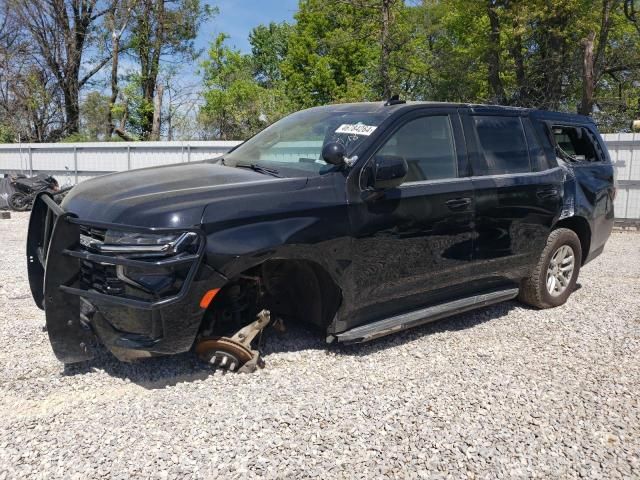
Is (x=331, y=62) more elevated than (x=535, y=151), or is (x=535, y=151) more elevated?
(x=331, y=62)

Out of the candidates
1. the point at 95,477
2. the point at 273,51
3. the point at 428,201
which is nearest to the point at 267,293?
the point at 428,201

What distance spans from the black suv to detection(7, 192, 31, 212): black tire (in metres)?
11.5

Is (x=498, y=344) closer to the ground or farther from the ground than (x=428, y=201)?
closer to the ground

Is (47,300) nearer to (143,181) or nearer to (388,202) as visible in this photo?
(143,181)

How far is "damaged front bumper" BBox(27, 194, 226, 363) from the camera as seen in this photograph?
3.00m

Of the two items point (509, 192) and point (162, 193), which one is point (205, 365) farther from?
point (509, 192)

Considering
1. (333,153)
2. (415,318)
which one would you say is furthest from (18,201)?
(415,318)

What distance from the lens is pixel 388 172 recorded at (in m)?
3.65

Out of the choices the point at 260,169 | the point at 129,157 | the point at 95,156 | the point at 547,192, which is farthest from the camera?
the point at 95,156

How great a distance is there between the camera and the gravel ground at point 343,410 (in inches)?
105

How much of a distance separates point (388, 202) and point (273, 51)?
5036 centimetres

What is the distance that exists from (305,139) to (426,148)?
0.96 metres

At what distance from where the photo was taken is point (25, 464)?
102 inches

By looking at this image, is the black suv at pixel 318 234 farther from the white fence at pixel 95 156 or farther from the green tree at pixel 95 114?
the green tree at pixel 95 114
